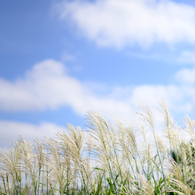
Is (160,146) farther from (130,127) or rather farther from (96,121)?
(96,121)

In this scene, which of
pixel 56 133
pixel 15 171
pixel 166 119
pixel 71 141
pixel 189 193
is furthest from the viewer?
pixel 15 171

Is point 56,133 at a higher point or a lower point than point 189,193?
higher

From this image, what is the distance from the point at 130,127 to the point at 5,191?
2.84m

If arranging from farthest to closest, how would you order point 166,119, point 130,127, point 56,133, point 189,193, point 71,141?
point 166,119, point 130,127, point 56,133, point 71,141, point 189,193

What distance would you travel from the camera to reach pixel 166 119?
411 centimetres

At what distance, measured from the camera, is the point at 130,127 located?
12.5 feet

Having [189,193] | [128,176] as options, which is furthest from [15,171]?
[189,193]

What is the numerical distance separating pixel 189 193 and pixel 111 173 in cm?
135

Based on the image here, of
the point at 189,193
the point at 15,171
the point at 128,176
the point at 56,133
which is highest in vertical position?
the point at 56,133

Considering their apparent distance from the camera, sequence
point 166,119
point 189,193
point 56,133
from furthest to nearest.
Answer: point 166,119 < point 56,133 < point 189,193

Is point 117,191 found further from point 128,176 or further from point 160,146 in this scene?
point 160,146

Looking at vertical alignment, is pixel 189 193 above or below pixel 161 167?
below

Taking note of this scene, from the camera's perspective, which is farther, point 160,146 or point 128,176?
point 160,146

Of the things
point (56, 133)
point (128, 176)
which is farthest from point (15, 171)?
point (128, 176)
